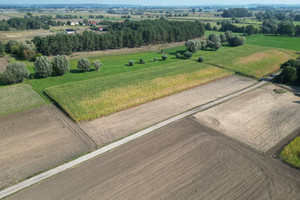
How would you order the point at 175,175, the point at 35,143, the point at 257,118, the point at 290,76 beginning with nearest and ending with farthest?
the point at 175,175 < the point at 35,143 < the point at 257,118 < the point at 290,76

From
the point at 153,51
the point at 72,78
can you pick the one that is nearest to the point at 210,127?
A: the point at 72,78

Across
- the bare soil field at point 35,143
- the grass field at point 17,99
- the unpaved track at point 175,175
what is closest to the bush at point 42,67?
the grass field at point 17,99

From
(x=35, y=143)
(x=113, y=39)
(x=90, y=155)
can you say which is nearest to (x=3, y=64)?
(x=113, y=39)

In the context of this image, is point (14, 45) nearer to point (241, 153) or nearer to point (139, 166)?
point (139, 166)

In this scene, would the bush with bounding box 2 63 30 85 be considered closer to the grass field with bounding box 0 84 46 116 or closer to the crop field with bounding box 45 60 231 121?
the grass field with bounding box 0 84 46 116

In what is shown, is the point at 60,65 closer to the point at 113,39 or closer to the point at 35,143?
the point at 35,143

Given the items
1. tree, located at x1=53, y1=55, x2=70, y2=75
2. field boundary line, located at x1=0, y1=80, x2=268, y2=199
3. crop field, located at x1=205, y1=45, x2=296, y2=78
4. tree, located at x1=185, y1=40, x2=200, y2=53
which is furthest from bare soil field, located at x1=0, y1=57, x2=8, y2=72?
tree, located at x1=185, y1=40, x2=200, y2=53

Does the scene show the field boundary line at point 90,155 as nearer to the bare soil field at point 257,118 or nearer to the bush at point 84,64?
the bare soil field at point 257,118
